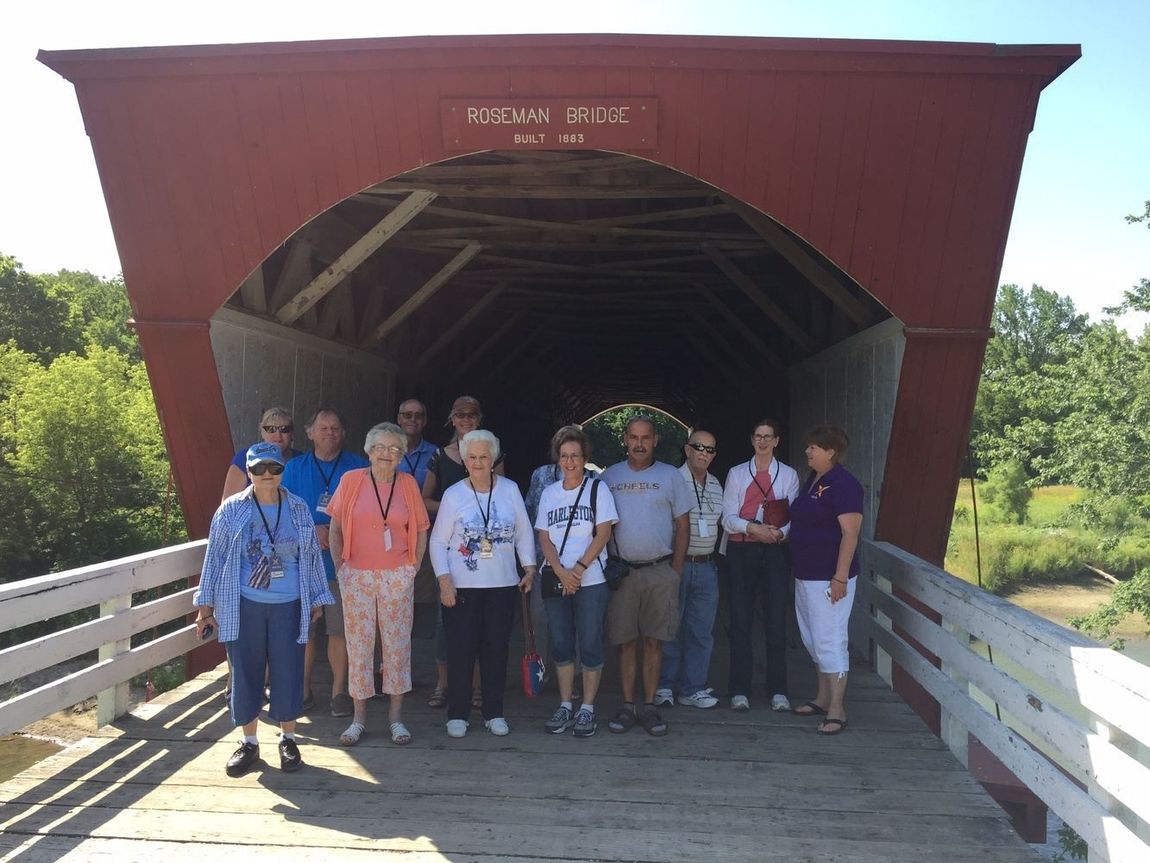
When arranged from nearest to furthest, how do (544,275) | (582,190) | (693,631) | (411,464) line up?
(693,631) → (411,464) → (582,190) → (544,275)

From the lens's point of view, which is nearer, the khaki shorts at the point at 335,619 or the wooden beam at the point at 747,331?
the khaki shorts at the point at 335,619

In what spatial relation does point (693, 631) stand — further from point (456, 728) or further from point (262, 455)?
point (262, 455)

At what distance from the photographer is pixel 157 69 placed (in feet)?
15.4

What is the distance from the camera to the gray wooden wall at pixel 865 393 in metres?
5.27

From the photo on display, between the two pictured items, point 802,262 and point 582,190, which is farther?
point 582,190

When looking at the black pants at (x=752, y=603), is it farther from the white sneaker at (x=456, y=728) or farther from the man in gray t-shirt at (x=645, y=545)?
the white sneaker at (x=456, y=728)

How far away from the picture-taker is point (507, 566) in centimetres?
370

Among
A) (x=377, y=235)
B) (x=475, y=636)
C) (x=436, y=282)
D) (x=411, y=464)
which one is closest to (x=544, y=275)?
(x=436, y=282)

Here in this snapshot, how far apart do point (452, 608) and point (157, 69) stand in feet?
10.7

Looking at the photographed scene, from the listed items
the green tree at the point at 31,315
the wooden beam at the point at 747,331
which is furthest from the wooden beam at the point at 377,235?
the green tree at the point at 31,315

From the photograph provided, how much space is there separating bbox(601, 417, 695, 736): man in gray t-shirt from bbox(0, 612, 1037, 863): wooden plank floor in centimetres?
42

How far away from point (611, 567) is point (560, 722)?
28.3 inches

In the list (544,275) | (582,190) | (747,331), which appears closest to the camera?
(582,190)

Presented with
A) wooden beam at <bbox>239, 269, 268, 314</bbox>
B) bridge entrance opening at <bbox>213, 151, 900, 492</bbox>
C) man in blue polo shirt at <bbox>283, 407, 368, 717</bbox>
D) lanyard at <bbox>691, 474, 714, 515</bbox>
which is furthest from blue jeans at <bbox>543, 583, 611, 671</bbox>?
wooden beam at <bbox>239, 269, 268, 314</bbox>
